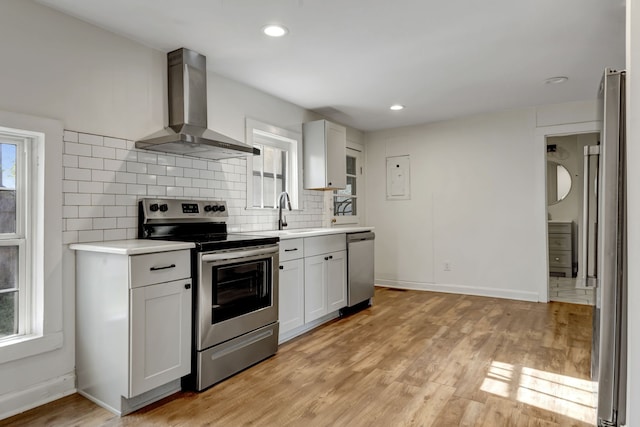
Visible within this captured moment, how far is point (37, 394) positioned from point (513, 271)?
482cm

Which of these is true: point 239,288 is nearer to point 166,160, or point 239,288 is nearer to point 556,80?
point 166,160

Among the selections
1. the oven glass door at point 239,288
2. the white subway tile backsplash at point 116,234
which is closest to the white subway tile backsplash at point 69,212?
the white subway tile backsplash at point 116,234

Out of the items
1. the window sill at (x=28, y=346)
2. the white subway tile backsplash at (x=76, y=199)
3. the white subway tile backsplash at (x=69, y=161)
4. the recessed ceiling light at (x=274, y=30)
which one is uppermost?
the recessed ceiling light at (x=274, y=30)

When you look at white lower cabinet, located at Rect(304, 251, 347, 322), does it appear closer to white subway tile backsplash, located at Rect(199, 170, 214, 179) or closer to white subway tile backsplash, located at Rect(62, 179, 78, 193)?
white subway tile backsplash, located at Rect(199, 170, 214, 179)

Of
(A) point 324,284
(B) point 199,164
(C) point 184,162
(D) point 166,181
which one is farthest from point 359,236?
(D) point 166,181

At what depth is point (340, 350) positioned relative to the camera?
3113mm

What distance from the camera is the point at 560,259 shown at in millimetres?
6395

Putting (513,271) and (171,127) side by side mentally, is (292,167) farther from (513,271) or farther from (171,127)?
(513,271)

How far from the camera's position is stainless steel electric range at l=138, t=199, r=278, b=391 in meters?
2.43

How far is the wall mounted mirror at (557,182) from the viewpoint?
648 cm

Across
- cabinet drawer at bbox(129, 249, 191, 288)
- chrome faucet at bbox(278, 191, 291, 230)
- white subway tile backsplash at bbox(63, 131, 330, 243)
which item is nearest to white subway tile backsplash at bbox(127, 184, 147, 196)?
white subway tile backsplash at bbox(63, 131, 330, 243)

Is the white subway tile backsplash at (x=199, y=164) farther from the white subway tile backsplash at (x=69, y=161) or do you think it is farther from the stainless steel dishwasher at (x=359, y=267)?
the stainless steel dishwasher at (x=359, y=267)

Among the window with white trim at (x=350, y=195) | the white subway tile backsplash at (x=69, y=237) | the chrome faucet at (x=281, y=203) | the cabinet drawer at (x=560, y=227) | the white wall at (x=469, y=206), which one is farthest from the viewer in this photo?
the cabinet drawer at (x=560, y=227)

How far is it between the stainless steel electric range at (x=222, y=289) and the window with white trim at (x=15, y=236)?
68 centimetres
